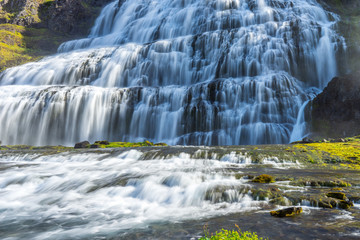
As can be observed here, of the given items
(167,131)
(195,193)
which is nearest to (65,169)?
(195,193)

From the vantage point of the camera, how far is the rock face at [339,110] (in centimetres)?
1817

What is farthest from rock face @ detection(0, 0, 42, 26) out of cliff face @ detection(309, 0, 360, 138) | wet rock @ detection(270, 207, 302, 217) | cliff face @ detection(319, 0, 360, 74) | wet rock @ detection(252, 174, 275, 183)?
wet rock @ detection(270, 207, 302, 217)

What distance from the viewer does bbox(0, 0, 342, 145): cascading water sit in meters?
23.0

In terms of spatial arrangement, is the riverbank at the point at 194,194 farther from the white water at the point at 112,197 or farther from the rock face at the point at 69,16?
the rock face at the point at 69,16

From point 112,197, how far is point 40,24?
65.0m

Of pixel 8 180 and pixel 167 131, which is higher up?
pixel 167 131

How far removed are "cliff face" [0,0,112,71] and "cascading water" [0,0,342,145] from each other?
1698 cm

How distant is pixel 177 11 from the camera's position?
44.8m

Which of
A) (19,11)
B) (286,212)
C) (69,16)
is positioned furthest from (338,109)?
(19,11)

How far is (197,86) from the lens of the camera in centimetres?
2516

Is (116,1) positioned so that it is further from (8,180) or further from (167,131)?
(8,180)

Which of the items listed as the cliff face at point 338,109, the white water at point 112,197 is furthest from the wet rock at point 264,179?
the cliff face at point 338,109

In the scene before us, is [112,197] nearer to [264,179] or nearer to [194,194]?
[194,194]

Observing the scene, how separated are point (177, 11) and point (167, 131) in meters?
29.3
